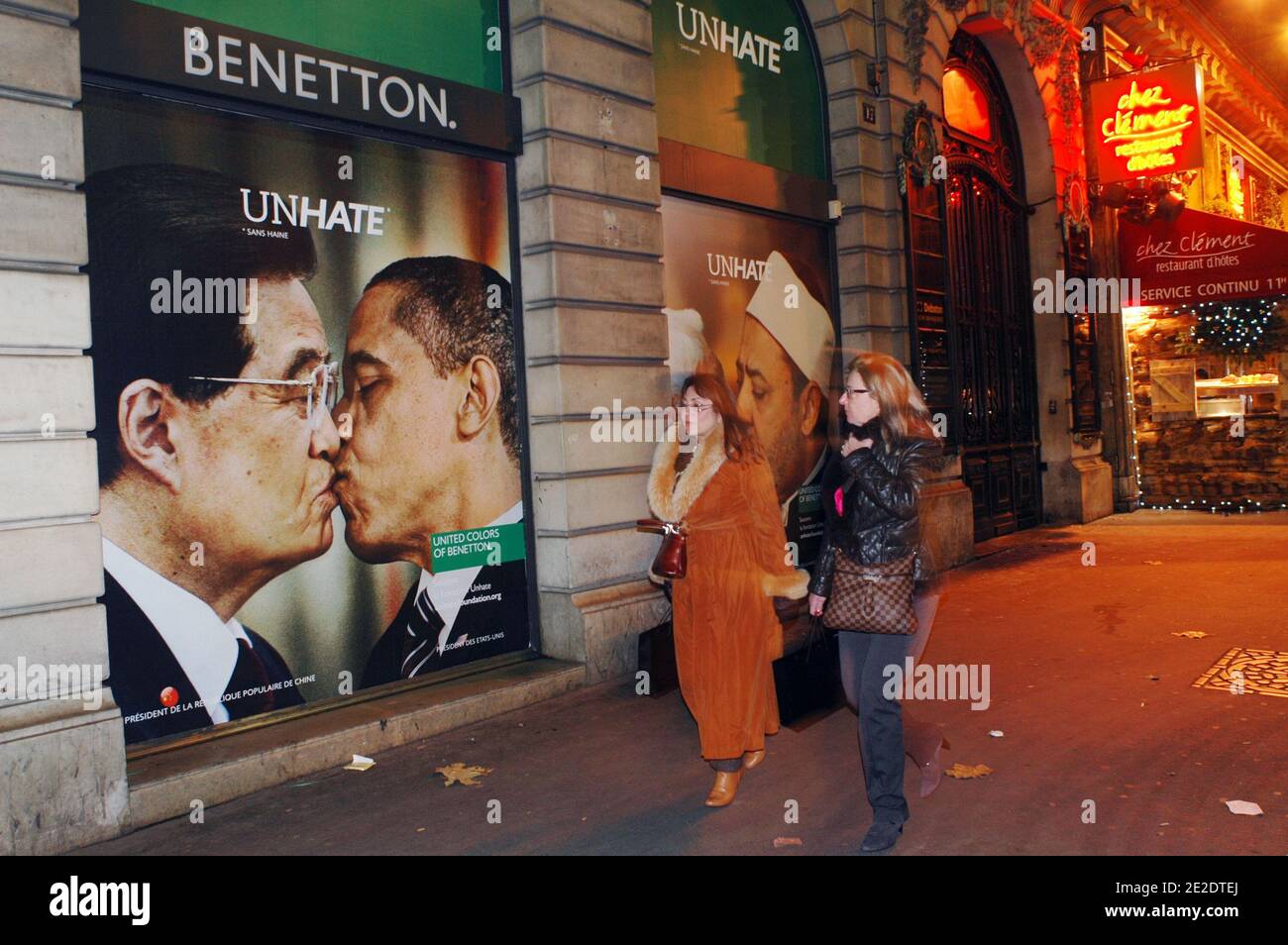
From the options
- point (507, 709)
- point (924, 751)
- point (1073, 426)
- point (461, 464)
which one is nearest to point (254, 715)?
point (507, 709)

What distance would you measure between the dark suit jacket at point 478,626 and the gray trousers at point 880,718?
3.28m

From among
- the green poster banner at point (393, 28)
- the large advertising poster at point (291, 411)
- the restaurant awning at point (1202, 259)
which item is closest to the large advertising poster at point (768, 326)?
the large advertising poster at point (291, 411)

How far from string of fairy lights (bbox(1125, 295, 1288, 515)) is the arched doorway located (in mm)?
3162

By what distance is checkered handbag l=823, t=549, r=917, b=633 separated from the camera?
14.0ft

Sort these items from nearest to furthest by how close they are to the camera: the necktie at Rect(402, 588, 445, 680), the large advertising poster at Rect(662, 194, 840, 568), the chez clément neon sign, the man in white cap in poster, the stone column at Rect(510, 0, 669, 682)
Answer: the necktie at Rect(402, 588, 445, 680)
the stone column at Rect(510, 0, 669, 682)
the large advertising poster at Rect(662, 194, 840, 568)
the man in white cap in poster
the chez clément neon sign

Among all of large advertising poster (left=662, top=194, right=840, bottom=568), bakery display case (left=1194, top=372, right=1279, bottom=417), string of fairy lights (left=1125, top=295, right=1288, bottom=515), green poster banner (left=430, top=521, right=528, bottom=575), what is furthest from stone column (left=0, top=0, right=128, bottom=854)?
bakery display case (left=1194, top=372, right=1279, bottom=417)

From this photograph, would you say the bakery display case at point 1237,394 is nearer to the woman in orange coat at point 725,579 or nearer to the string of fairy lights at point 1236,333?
the string of fairy lights at point 1236,333

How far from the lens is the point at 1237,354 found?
16.1 meters

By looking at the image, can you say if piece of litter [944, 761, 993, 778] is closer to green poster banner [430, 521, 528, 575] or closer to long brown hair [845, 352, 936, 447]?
long brown hair [845, 352, 936, 447]

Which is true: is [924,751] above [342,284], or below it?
below

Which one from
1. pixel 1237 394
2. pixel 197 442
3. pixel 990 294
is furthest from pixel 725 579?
pixel 1237 394

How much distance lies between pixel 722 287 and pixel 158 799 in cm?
600

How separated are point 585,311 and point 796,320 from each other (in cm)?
319
